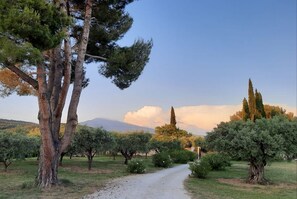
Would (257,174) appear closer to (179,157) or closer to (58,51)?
(58,51)

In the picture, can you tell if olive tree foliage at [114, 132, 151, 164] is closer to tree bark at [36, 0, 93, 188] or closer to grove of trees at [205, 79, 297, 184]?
grove of trees at [205, 79, 297, 184]

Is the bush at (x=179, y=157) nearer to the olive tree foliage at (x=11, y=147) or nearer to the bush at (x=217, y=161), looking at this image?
the bush at (x=217, y=161)

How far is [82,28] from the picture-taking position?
13.9 meters

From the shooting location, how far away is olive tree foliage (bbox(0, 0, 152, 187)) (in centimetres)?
804

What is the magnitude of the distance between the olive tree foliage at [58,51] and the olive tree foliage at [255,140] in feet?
18.2

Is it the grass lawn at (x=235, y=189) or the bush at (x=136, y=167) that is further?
the bush at (x=136, y=167)

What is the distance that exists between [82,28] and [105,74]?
2.17 m

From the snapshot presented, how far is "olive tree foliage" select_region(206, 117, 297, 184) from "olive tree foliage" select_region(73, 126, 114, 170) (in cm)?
725

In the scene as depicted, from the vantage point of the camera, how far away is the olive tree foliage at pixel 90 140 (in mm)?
20312

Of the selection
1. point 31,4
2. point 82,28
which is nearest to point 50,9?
point 31,4

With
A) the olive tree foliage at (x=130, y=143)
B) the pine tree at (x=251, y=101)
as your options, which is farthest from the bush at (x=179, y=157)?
the pine tree at (x=251, y=101)

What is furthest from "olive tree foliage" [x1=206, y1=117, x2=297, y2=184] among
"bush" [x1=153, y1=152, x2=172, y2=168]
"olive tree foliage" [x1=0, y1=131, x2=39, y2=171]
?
"olive tree foliage" [x1=0, y1=131, x2=39, y2=171]

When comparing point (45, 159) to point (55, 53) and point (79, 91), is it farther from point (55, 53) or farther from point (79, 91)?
point (55, 53)

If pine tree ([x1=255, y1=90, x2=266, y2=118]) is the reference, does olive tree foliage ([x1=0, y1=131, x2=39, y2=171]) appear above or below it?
below
